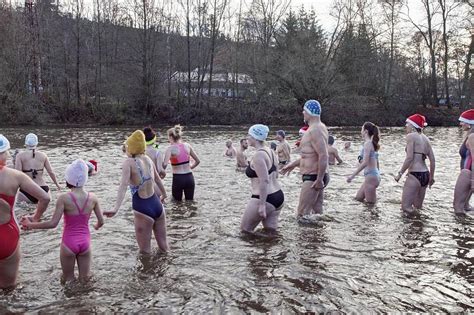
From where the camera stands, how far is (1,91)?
34625 mm

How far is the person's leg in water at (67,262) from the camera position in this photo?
514 centimetres

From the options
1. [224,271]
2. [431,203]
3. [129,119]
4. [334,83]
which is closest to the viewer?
[224,271]

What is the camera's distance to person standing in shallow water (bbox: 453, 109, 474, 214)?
26.7 feet

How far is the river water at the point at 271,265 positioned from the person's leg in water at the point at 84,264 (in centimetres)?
10

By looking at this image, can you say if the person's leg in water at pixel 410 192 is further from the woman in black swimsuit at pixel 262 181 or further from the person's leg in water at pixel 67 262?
the person's leg in water at pixel 67 262

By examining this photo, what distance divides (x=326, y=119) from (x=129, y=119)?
17.7 meters

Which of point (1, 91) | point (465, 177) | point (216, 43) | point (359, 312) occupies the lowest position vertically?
point (359, 312)

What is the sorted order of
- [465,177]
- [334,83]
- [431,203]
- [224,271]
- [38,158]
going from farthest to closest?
[334,83] → [431,203] → [38,158] → [465,177] → [224,271]

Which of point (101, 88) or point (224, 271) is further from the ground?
point (101, 88)

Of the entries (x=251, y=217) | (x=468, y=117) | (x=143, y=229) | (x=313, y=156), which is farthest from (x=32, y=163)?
(x=468, y=117)

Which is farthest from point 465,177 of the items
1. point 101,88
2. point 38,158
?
point 101,88

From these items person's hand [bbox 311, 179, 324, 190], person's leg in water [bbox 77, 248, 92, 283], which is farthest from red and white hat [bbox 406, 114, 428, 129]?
person's leg in water [bbox 77, 248, 92, 283]

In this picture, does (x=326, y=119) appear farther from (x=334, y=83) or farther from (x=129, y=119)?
(x=129, y=119)

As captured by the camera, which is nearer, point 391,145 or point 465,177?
point 465,177
